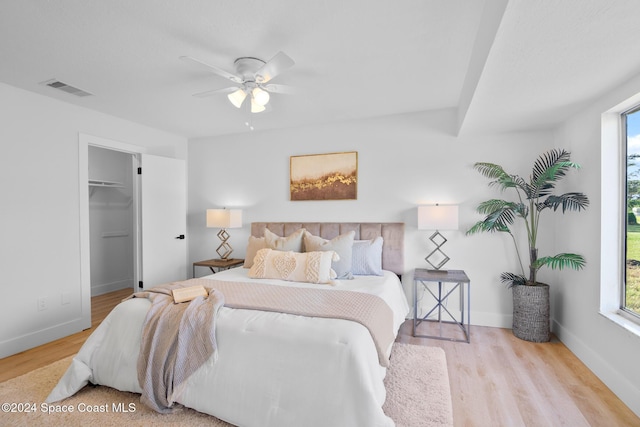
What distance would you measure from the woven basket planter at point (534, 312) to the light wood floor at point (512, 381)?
10 cm

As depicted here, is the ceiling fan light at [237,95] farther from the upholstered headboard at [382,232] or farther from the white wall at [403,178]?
the upholstered headboard at [382,232]

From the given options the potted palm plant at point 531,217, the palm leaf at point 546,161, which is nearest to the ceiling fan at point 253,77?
the potted palm plant at point 531,217

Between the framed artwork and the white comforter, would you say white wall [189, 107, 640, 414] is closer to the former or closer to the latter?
the framed artwork

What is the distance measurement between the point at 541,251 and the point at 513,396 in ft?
5.95

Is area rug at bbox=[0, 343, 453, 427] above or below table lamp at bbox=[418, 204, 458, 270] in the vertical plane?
below

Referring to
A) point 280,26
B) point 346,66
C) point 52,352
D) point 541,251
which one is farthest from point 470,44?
point 52,352

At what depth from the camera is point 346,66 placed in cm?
255

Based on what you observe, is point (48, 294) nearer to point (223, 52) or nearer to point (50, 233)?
point (50, 233)

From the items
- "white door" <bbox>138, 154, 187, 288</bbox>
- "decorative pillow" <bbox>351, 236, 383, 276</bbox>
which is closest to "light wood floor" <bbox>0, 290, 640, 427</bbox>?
"decorative pillow" <bbox>351, 236, 383, 276</bbox>

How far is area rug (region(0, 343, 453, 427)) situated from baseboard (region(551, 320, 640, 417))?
1.11 metres

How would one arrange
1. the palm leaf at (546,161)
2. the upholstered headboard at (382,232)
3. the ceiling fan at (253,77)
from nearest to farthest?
1. the ceiling fan at (253,77)
2. the palm leaf at (546,161)
3. the upholstered headboard at (382,232)

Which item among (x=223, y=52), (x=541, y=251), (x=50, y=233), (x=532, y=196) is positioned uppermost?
(x=223, y=52)

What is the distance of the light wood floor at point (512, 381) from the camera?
1917mm

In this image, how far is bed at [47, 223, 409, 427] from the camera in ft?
5.17
